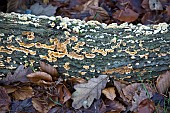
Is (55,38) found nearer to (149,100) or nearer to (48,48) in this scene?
(48,48)

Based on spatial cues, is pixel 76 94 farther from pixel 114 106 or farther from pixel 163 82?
pixel 163 82

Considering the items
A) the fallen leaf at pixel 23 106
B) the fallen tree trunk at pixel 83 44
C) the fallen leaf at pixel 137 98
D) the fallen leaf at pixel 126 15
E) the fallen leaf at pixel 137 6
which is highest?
the fallen leaf at pixel 137 6

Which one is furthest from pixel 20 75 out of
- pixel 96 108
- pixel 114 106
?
pixel 114 106

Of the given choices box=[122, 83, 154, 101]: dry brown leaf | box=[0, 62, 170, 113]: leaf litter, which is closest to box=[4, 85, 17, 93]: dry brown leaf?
box=[0, 62, 170, 113]: leaf litter

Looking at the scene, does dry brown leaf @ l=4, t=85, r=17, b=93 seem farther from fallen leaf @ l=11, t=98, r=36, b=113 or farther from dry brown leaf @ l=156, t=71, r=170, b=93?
dry brown leaf @ l=156, t=71, r=170, b=93

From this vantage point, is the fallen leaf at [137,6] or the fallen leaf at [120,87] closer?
the fallen leaf at [120,87]

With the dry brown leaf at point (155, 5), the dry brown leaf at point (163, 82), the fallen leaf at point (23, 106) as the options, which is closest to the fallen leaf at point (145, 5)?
the dry brown leaf at point (155, 5)

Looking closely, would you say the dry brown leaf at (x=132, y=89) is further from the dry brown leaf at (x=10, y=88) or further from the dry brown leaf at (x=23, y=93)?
the dry brown leaf at (x=10, y=88)
